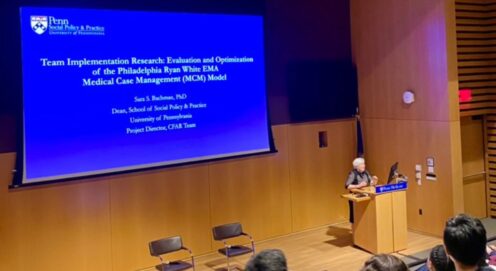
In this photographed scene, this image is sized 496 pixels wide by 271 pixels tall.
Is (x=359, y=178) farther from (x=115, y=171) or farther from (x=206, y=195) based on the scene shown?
(x=115, y=171)

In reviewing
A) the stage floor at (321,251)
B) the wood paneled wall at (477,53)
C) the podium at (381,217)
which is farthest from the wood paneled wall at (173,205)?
the wood paneled wall at (477,53)

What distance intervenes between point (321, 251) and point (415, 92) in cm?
293

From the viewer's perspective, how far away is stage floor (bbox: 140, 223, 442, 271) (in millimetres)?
7406

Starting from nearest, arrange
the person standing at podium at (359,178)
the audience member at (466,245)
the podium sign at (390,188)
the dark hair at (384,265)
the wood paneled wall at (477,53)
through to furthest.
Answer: the dark hair at (384,265), the audience member at (466,245), the podium sign at (390,188), the person standing at podium at (359,178), the wood paneled wall at (477,53)

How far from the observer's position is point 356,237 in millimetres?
8031

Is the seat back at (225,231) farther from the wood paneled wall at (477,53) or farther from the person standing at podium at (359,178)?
the wood paneled wall at (477,53)

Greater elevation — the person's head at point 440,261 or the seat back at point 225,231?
the person's head at point 440,261

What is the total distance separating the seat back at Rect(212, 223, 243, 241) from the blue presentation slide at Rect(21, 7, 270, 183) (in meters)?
1.17

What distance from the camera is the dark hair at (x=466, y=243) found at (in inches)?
103

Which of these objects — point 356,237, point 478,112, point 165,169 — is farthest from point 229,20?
point 478,112

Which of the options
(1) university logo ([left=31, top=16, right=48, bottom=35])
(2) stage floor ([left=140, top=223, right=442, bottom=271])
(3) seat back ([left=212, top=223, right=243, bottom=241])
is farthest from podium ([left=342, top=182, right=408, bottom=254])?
(1) university logo ([left=31, top=16, right=48, bottom=35])

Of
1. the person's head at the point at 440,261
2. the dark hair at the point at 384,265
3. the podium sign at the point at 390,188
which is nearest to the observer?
the dark hair at the point at 384,265

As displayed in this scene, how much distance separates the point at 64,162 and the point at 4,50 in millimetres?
1521

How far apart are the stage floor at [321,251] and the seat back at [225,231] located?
0.59 meters
